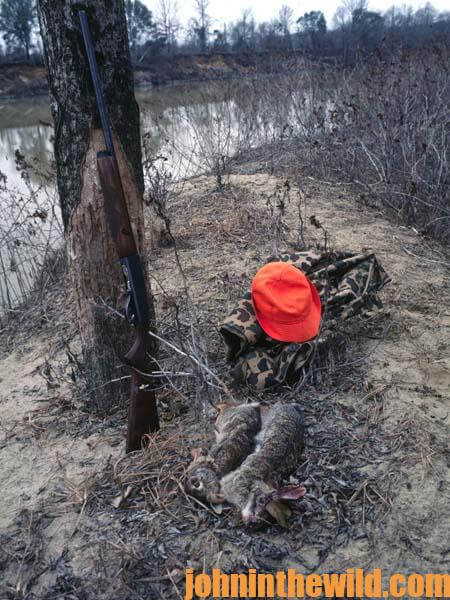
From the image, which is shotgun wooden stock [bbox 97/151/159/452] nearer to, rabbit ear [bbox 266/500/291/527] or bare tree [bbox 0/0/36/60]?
rabbit ear [bbox 266/500/291/527]

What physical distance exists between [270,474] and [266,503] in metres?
0.14

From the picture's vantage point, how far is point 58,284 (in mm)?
5594

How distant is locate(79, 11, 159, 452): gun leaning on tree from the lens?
7.88 feet

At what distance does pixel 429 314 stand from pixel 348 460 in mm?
1772

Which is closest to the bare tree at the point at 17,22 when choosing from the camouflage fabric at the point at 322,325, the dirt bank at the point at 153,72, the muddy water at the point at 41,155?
the dirt bank at the point at 153,72

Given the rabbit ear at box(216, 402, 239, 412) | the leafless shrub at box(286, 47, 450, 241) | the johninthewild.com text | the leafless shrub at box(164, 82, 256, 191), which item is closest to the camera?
the johninthewild.com text

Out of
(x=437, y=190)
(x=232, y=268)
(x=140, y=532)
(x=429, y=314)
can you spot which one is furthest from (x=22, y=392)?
(x=437, y=190)

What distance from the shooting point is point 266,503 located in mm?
2041

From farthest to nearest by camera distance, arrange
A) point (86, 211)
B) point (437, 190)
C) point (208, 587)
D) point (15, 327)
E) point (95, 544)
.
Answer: point (437, 190), point (15, 327), point (86, 211), point (95, 544), point (208, 587)

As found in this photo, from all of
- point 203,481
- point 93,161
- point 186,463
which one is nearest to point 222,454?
point 203,481

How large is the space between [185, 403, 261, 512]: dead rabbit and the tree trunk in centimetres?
80

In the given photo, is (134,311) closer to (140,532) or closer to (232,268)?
(140,532)

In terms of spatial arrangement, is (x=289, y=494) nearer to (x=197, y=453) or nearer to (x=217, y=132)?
(x=197, y=453)

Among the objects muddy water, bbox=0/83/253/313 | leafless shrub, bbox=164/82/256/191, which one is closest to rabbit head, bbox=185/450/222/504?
muddy water, bbox=0/83/253/313
